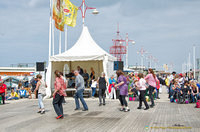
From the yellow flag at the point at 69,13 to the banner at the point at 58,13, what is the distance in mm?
535

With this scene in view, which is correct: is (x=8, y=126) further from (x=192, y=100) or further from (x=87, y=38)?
(x=87, y=38)

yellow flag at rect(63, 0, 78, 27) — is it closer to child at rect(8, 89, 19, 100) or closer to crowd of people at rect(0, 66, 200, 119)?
crowd of people at rect(0, 66, 200, 119)

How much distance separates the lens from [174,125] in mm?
8547

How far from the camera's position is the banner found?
19641mm

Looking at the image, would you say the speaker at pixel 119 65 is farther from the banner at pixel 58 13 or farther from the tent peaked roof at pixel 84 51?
the banner at pixel 58 13

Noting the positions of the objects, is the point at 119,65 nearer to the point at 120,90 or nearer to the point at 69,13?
the point at 69,13

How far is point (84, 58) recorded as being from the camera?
19609 mm

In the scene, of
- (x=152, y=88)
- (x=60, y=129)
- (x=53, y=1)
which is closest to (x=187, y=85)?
(x=152, y=88)

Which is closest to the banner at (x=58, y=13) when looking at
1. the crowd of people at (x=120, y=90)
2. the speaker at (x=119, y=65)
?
the crowd of people at (x=120, y=90)

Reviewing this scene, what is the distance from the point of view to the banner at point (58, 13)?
19641 millimetres

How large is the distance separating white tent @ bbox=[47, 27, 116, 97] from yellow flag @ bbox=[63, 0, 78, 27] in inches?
58.9

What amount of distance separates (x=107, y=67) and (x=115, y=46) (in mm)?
82182

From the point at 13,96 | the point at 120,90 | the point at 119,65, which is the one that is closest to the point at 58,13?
the point at 119,65

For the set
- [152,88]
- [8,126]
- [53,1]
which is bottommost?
[8,126]
